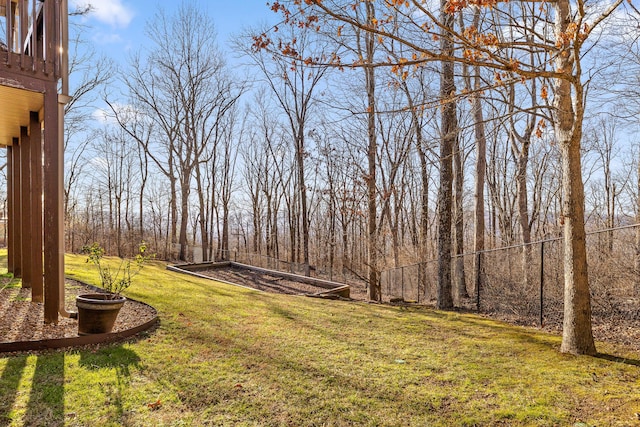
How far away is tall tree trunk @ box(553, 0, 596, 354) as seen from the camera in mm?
4160

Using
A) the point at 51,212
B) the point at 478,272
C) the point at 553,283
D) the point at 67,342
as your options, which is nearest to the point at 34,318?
the point at 67,342

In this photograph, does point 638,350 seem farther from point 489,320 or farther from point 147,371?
point 147,371

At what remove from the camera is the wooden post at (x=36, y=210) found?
17.0 feet

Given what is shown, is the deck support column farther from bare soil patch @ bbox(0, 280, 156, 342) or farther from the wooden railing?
the wooden railing

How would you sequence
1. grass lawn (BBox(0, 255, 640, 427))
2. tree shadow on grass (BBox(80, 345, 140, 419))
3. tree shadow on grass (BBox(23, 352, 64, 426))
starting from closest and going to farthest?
tree shadow on grass (BBox(23, 352, 64, 426)) < grass lawn (BBox(0, 255, 640, 427)) < tree shadow on grass (BBox(80, 345, 140, 419))

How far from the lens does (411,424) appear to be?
110 inches

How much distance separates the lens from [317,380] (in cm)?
357

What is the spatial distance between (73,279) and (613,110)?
14.0 meters

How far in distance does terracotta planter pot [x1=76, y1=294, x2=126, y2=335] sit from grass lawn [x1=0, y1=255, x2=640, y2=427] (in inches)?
14.2

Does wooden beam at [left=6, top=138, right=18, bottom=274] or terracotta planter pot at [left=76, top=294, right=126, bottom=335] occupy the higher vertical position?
wooden beam at [left=6, top=138, right=18, bottom=274]

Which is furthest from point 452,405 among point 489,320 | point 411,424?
point 489,320

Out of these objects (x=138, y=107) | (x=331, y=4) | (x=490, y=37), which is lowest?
(x=490, y=37)

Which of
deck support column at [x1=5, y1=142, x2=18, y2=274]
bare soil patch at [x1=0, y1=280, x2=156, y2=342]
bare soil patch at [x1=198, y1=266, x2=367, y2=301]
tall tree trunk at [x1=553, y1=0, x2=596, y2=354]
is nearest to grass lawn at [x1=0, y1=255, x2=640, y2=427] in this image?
tall tree trunk at [x1=553, y1=0, x2=596, y2=354]

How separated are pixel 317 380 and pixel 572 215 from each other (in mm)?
3326
